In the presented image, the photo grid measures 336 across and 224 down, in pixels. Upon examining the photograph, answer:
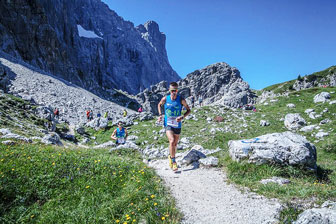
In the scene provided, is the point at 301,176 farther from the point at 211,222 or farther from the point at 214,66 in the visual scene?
the point at 214,66

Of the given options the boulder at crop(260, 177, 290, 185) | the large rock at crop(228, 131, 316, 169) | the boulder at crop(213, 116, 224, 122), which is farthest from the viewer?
the boulder at crop(213, 116, 224, 122)

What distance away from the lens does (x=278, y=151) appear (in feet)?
22.6

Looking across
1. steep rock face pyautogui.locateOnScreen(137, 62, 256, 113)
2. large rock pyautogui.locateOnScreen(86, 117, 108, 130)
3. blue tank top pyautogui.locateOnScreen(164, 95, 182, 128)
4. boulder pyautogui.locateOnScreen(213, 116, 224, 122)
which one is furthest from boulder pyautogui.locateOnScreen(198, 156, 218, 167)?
steep rock face pyautogui.locateOnScreen(137, 62, 256, 113)

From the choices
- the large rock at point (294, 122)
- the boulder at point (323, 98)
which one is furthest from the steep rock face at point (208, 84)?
the large rock at point (294, 122)

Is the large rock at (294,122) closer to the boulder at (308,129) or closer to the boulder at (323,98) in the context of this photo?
the boulder at (308,129)

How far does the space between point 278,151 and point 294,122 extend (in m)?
13.4

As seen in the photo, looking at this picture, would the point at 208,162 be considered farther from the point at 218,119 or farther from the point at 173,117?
the point at 218,119

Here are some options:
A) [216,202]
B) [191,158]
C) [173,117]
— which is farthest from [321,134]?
[216,202]

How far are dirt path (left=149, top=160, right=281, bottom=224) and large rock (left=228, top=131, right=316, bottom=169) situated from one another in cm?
133

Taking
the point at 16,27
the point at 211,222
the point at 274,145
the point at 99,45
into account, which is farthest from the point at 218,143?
the point at 99,45

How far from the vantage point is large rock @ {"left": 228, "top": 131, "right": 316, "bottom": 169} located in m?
6.73

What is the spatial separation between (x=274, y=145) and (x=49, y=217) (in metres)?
7.45

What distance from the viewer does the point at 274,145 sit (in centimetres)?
709

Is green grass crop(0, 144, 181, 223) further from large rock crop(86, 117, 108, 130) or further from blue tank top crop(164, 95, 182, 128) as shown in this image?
large rock crop(86, 117, 108, 130)
